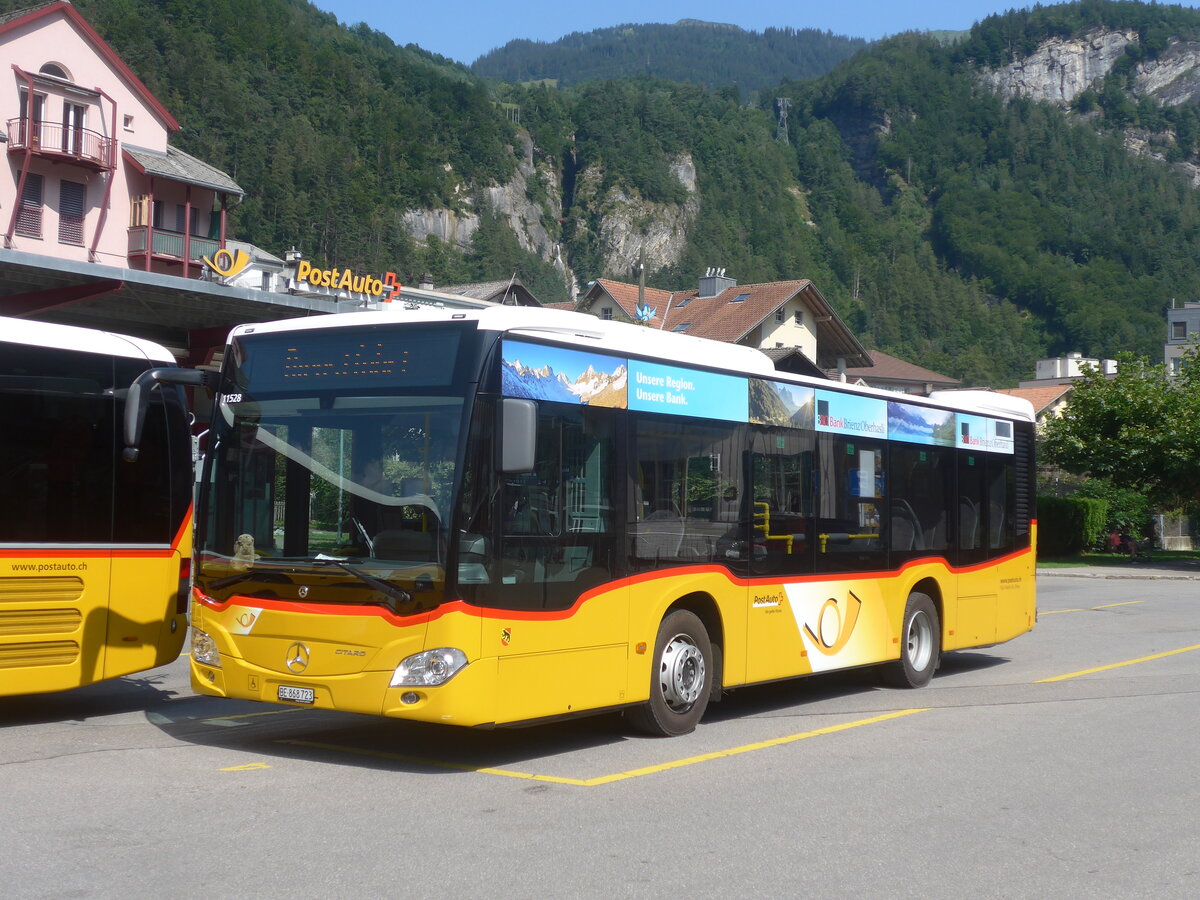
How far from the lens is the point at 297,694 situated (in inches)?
324

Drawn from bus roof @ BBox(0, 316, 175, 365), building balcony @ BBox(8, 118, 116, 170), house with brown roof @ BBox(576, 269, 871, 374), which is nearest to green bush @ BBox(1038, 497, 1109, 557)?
house with brown roof @ BBox(576, 269, 871, 374)

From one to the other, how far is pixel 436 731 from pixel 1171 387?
131 ft

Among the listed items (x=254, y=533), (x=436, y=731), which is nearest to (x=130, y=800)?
(x=254, y=533)

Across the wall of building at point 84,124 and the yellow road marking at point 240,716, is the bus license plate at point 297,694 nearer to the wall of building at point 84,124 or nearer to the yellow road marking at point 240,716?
the yellow road marking at point 240,716

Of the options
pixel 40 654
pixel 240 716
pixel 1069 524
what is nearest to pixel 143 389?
pixel 40 654

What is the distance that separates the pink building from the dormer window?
4 cm

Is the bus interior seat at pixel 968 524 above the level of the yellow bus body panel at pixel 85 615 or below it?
above

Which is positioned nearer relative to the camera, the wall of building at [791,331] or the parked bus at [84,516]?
the parked bus at [84,516]

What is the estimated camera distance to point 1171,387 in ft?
145

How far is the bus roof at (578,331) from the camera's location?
823 centimetres

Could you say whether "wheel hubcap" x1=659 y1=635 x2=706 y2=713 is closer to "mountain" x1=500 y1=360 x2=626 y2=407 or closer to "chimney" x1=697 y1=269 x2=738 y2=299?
"mountain" x1=500 y1=360 x2=626 y2=407

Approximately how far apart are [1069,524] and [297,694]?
40179mm

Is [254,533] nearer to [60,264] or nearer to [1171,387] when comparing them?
[60,264]

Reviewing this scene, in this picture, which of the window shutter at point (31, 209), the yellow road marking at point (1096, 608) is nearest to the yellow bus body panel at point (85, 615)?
the yellow road marking at point (1096, 608)
